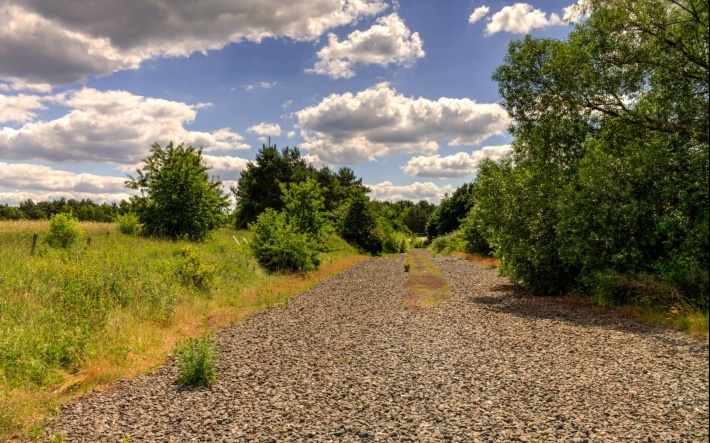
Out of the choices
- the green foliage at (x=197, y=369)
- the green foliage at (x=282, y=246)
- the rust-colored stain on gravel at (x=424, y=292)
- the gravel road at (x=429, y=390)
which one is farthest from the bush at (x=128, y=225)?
the green foliage at (x=197, y=369)

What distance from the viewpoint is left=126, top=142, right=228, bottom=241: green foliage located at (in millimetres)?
27438

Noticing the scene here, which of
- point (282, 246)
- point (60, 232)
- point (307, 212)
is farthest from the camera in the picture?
point (307, 212)

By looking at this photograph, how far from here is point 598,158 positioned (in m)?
13.1

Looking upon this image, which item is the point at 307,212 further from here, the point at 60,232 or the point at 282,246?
the point at 60,232

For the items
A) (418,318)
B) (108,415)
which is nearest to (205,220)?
(418,318)

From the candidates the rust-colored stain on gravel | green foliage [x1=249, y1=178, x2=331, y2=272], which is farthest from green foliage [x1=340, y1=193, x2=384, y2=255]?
the rust-colored stain on gravel

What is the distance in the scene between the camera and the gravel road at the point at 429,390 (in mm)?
5711

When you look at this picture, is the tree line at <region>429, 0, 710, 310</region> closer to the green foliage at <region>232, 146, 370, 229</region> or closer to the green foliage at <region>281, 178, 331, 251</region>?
the green foliage at <region>281, 178, 331, 251</region>

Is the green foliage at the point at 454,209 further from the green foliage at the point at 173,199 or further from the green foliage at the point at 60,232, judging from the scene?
the green foliage at the point at 60,232

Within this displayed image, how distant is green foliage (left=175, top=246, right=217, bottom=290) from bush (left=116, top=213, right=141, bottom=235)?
11.4m

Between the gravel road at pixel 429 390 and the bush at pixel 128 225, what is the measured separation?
62.2 ft

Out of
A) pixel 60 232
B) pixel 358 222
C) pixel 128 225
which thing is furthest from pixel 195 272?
pixel 358 222

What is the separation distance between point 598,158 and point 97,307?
14.6 metres

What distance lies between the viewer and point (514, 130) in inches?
685
